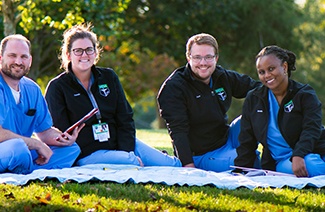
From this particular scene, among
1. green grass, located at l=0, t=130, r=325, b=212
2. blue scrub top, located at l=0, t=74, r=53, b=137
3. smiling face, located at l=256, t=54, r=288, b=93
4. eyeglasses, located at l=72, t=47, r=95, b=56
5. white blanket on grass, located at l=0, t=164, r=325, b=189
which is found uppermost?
eyeglasses, located at l=72, t=47, r=95, b=56

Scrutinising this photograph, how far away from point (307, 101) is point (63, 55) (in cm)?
252

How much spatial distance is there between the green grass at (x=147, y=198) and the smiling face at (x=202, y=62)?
1.78m

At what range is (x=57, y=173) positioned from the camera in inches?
249

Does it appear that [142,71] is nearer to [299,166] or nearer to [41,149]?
[41,149]

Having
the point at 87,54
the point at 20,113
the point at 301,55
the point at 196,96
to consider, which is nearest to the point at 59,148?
the point at 20,113

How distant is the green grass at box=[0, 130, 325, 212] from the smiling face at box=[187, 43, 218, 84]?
1776mm

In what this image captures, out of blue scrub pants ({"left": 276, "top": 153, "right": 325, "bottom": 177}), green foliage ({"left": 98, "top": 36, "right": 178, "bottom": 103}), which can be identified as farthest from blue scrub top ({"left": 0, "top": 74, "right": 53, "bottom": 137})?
green foliage ({"left": 98, "top": 36, "right": 178, "bottom": 103})

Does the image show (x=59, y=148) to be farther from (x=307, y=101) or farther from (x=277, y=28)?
(x=277, y=28)

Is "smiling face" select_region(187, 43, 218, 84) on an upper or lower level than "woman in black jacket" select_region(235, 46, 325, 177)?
upper

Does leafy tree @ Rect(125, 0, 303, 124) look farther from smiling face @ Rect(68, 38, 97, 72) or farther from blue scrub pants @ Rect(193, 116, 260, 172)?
smiling face @ Rect(68, 38, 97, 72)

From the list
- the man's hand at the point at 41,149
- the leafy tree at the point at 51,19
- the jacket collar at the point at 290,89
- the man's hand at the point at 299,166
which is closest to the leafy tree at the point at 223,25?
the leafy tree at the point at 51,19

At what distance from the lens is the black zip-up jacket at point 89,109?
7.31m

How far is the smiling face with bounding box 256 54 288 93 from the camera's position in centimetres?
688

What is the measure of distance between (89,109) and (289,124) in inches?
78.2
